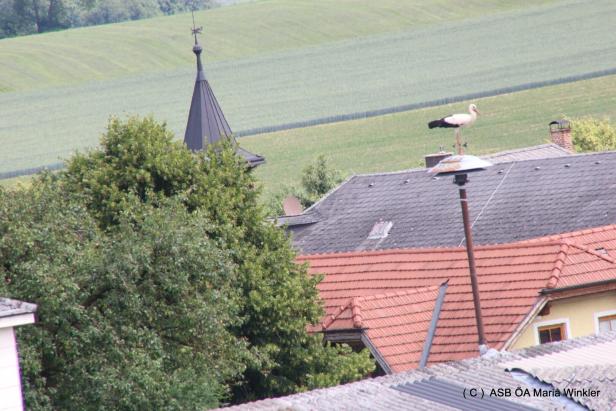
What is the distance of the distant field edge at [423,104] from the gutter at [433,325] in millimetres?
53720

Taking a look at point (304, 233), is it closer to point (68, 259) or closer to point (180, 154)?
point (180, 154)

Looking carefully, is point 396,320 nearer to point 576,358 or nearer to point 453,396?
point 576,358

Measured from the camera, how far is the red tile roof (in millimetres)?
27812

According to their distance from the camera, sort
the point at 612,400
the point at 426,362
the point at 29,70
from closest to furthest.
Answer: the point at 612,400 < the point at 426,362 < the point at 29,70

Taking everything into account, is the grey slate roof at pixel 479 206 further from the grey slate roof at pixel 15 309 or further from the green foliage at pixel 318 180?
the grey slate roof at pixel 15 309

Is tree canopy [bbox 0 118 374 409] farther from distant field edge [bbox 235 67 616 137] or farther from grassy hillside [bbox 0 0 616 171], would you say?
distant field edge [bbox 235 67 616 137]

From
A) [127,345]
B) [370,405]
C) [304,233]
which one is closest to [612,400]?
[370,405]

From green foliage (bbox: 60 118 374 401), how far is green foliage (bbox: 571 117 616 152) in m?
33.7

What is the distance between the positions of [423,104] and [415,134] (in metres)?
4.43

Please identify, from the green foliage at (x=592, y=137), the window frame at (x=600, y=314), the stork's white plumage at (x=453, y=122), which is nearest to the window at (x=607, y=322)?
the window frame at (x=600, y=314)

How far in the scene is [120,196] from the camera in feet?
103

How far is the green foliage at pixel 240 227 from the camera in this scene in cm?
3014

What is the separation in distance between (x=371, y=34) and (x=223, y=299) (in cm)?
8742

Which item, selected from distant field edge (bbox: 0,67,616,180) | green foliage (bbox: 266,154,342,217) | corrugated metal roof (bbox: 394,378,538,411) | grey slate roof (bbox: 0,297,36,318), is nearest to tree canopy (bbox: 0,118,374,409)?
grey slate roof (bbox: 0,297,36,318)
